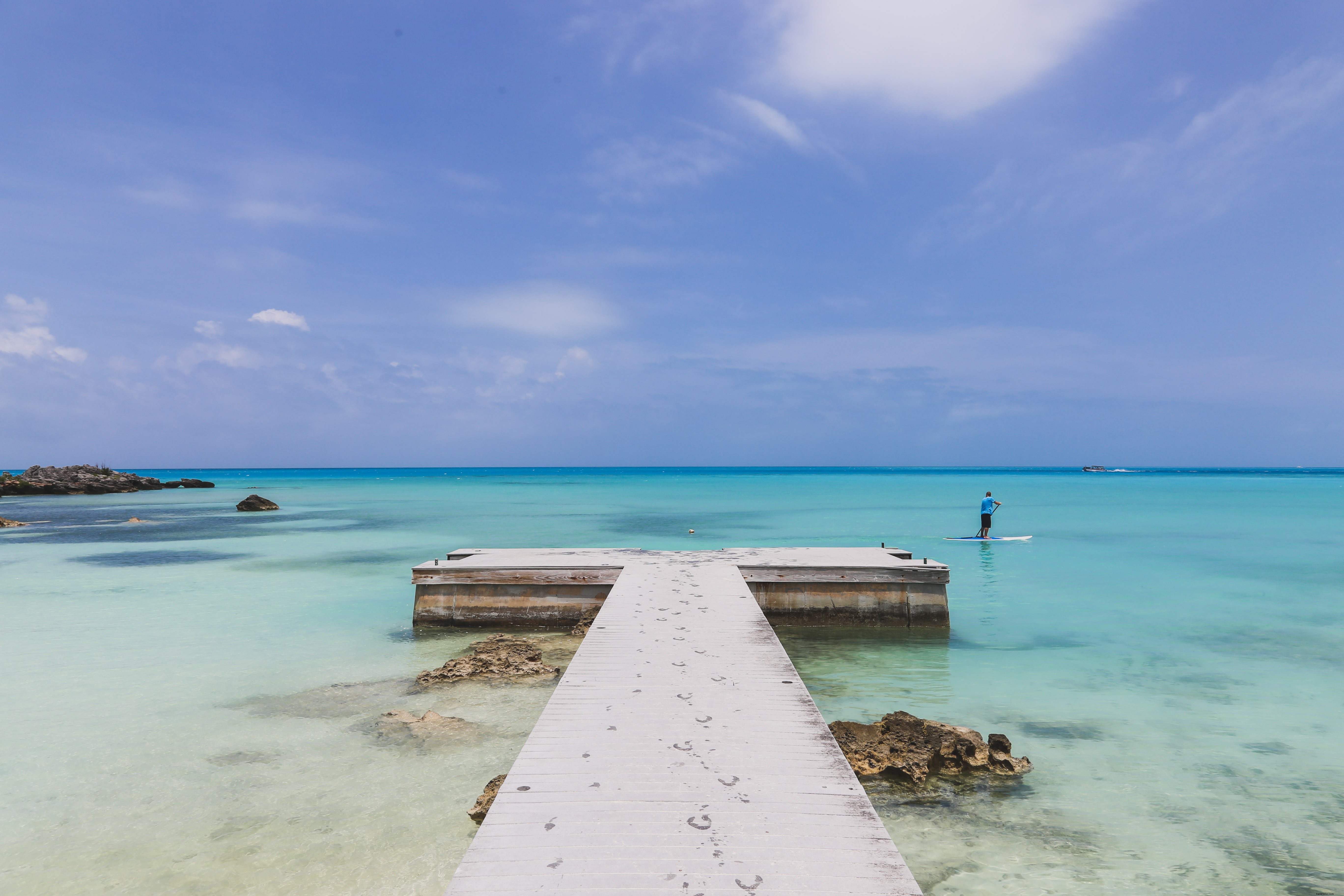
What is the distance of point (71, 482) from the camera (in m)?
61.5

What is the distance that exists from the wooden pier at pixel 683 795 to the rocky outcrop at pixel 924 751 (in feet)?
3.55

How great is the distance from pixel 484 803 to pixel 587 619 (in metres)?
6.07

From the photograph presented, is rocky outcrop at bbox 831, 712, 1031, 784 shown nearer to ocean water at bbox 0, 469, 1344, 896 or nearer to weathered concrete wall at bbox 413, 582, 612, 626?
ocean water at bbox 0, 469, 1344, 896

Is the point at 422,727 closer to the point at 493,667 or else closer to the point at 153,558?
the point at 493,667

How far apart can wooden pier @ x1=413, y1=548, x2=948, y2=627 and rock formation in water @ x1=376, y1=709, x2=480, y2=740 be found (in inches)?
155

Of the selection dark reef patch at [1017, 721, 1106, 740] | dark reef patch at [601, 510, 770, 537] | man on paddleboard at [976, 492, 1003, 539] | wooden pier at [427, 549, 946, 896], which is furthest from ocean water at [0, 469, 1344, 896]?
dark reef patch at [601, 510, 770, 537]

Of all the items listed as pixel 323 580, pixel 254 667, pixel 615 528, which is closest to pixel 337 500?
pixel 615 528

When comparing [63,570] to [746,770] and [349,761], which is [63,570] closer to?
[349,761]

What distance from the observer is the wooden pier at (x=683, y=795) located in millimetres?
3334

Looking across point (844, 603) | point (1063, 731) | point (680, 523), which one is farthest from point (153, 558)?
point (1063, 731)

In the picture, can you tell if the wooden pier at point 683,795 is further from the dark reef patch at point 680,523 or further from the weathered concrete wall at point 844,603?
the dark reef patch at point 680,523

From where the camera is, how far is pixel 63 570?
63.8ft

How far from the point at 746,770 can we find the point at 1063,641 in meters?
9.84

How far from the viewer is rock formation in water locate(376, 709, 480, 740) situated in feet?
24.3
